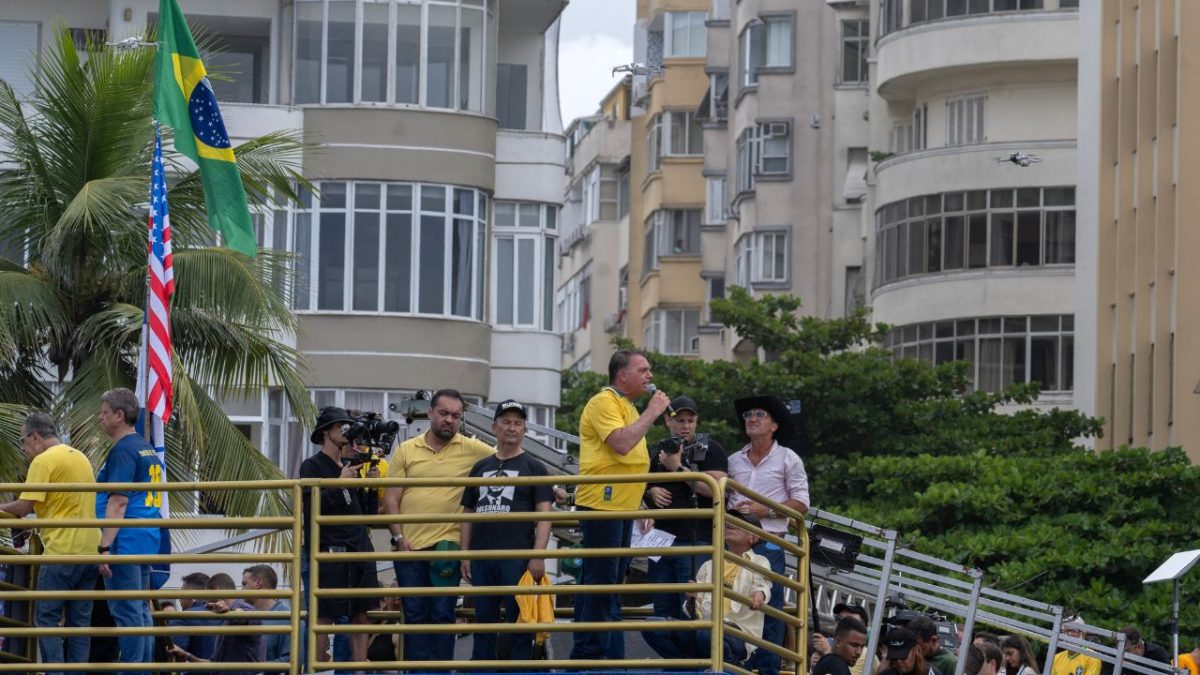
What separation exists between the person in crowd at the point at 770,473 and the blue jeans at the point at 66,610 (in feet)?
13.4

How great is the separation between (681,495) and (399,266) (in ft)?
74.4

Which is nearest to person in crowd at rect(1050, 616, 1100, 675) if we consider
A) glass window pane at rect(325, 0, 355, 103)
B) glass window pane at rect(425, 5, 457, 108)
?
glass window pane at rect(425, 5, 457, 108)

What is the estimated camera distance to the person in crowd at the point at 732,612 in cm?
1574

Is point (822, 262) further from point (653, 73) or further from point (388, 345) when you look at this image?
point (388, 345)

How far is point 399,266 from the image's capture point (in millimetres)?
38344

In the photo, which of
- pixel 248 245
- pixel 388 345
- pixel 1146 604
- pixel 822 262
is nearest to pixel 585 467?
pixel 248 245

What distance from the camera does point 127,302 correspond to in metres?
26.0

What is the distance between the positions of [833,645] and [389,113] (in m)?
20.3

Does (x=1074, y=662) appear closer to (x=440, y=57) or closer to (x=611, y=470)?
(x=611, y=470)

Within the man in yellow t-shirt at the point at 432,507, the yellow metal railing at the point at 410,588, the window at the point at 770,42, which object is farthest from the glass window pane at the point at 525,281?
the yellow metal railing at the point at 410,588

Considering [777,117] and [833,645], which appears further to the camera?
[777,117]

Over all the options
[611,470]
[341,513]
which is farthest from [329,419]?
[611,470]

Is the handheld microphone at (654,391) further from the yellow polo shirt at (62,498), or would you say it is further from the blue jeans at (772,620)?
the yellow polo shirt at (62,498)

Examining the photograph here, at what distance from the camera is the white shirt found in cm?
1691
